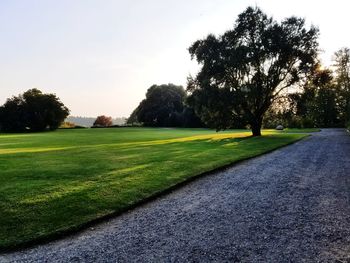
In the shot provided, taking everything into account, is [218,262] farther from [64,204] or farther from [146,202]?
[64,204]

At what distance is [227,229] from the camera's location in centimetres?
743

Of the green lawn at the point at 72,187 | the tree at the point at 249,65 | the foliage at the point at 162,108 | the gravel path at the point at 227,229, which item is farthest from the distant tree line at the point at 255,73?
the foliage at the point at 162,108

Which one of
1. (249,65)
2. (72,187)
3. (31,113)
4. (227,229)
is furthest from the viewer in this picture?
(31,113)

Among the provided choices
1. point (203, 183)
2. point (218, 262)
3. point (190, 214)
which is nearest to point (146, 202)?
point (190, 214)

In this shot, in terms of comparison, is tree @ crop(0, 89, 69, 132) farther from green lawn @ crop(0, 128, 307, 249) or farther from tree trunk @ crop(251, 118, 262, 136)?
green lawn @ crop(0, 128, 307, 249)

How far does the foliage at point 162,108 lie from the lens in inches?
3541

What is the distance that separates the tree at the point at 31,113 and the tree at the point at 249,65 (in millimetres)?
49010

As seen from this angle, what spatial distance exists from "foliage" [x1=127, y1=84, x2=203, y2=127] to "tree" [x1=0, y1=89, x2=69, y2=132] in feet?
75.5

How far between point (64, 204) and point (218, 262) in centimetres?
521

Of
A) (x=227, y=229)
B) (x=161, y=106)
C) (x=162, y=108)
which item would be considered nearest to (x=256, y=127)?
(x=227, y=229)

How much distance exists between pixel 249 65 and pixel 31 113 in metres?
56.6

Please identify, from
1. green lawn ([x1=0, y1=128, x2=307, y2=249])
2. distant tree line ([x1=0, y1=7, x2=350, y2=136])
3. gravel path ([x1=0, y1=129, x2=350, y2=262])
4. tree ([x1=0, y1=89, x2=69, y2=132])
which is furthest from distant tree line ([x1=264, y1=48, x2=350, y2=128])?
tree ([x1=0, y1=89, x2=69, y2=132])

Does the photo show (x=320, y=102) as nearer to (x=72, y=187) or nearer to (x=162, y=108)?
(x=162, y=108)

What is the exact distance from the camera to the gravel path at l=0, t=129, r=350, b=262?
6.19 metres
